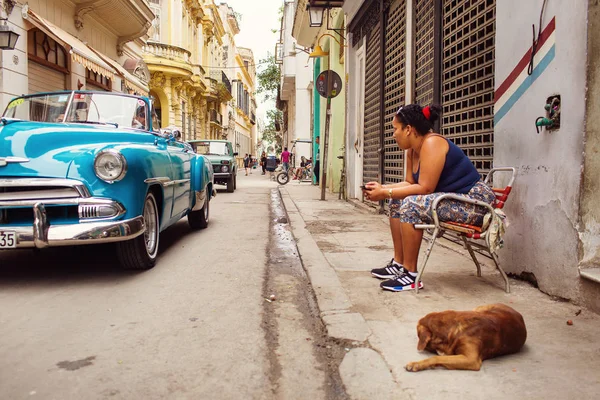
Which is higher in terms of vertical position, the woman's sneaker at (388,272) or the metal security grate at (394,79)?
the metal security grate at (394,79)

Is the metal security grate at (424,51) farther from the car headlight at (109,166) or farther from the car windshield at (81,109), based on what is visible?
the car headlight at (109,166)

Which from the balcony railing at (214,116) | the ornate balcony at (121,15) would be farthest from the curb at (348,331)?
the balcony railing at (214,116)

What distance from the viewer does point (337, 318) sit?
3.27m

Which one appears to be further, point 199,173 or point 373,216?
point 373,216

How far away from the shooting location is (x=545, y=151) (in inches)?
146

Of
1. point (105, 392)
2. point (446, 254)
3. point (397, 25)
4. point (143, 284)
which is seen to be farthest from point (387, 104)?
point (105, 392)

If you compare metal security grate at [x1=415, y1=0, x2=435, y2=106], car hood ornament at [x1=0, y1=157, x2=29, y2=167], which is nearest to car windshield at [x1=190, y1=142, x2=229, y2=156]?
metal security grate at [x1=415, y1=0, x2=435, y2=106]

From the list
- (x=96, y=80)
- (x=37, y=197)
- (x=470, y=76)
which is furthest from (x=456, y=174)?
(x=96, y=80)

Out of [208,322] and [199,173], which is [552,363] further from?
[199,173]

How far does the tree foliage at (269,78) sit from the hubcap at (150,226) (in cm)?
4285

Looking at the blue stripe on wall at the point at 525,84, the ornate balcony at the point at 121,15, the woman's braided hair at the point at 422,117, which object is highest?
the ornate balcony at the point at 121,15

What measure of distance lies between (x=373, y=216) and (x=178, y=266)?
176 inches

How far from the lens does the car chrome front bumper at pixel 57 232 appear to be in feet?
13.0

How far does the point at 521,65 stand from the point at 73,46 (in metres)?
9.90
